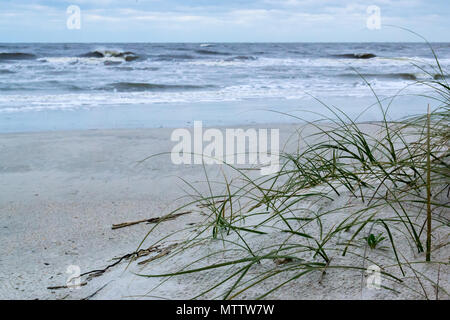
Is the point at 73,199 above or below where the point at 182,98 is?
below

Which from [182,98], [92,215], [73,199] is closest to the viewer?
[92,215]

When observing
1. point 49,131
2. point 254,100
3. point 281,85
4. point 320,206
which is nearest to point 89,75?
point 281,85

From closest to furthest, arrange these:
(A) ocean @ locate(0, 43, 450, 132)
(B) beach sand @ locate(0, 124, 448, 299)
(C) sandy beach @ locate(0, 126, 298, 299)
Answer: (B) beach sand @ locate(0, 124, 448, 299) → (C) sandy beach @ locate(0, 126, 298, 299) → (A) ocean @ locate(0, 43, 450, 132)

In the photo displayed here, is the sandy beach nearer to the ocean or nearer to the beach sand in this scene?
the beach sand

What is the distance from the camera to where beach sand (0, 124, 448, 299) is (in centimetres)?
140

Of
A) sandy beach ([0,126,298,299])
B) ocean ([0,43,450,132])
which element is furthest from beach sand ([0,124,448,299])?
ocean ([0,43,450,132])

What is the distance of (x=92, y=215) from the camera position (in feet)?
9.07

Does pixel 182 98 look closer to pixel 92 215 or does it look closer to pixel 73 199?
pixel 73 199

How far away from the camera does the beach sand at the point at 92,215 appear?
1.40m

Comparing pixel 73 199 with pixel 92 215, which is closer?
pixel 92 215

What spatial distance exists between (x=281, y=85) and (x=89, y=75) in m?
6.22

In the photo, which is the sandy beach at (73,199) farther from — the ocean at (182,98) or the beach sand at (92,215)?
the ocean at (182,98)

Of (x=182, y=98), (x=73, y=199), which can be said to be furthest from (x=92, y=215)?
(x=182, y=98)
